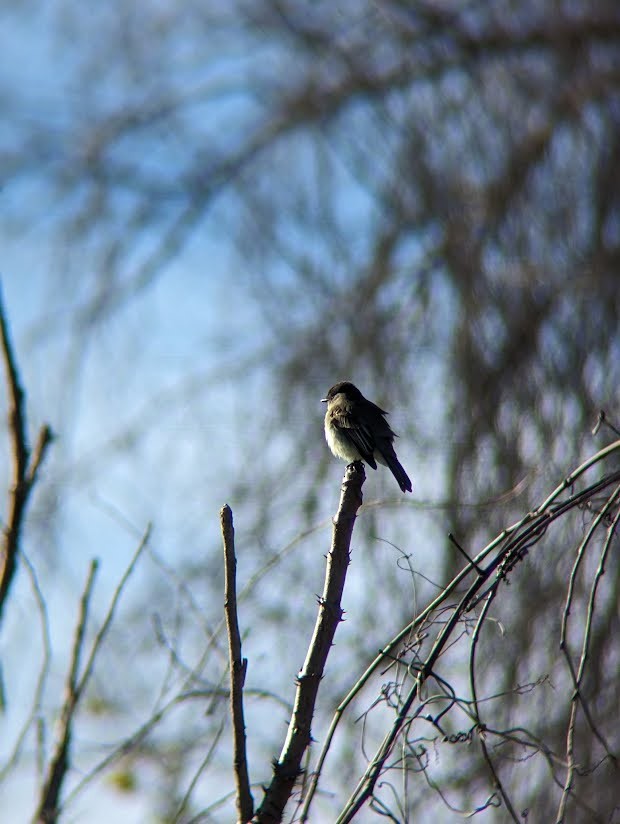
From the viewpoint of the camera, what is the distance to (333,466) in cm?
462

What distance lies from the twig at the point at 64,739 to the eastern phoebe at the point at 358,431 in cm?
179

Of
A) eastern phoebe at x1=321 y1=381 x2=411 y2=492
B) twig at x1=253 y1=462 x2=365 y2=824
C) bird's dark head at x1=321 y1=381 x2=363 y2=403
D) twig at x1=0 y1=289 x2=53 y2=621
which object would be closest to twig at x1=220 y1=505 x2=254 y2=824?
twig at x1=253 y1=462 x2=365 y2=824

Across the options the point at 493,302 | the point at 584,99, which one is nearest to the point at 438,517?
the point at 493,302

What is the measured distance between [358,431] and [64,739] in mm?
2015

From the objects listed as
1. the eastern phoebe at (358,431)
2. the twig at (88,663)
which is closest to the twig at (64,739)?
the twig at (88,663)

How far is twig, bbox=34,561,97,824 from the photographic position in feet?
7.68

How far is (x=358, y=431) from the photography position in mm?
4148

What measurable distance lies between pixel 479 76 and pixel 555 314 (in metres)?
1.24

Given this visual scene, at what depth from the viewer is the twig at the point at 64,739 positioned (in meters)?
2.34

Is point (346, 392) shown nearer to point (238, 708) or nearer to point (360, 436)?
point (360, 436)

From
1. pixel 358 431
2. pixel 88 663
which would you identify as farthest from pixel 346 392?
pixel 88 663

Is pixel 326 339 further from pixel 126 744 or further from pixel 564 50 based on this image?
pixel 126 744

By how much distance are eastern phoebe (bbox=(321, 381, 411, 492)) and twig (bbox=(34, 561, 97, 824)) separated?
1.79m

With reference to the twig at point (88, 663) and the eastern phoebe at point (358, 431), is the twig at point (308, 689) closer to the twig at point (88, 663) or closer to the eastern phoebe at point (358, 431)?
the twig at point (88, 663)
